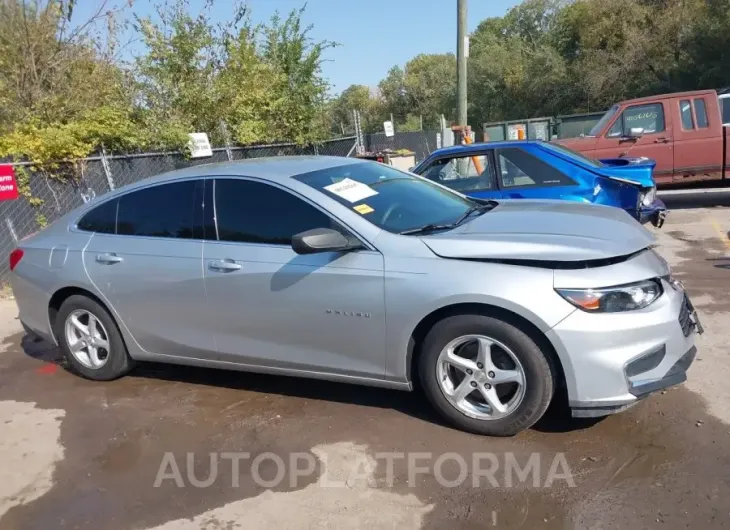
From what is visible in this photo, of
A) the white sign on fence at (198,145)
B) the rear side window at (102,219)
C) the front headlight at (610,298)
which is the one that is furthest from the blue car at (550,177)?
the white sign on fence at (198,145)

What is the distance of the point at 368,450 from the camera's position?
3.70 metres

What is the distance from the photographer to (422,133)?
2638cm

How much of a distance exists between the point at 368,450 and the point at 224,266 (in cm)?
149

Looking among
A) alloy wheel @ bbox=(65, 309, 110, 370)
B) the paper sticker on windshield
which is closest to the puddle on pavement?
alloy wheel @ bbox=(65, 309, 110, 370)

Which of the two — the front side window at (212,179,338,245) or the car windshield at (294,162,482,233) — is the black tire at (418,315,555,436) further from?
the front side window at (212,179,338,245)

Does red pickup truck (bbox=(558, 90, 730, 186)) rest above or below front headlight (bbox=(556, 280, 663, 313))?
above

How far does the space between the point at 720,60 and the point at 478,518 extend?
28924 millimetres

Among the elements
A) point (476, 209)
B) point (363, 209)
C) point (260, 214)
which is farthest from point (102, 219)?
point (476, 209)

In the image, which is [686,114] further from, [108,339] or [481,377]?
[108,339]

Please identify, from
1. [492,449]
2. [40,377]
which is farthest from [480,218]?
[40,377]

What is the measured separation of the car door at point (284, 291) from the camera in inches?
150

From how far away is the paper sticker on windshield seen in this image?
411 cm

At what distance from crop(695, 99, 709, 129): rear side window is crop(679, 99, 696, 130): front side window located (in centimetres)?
10

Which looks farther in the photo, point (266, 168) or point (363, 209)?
point (266, 168)
